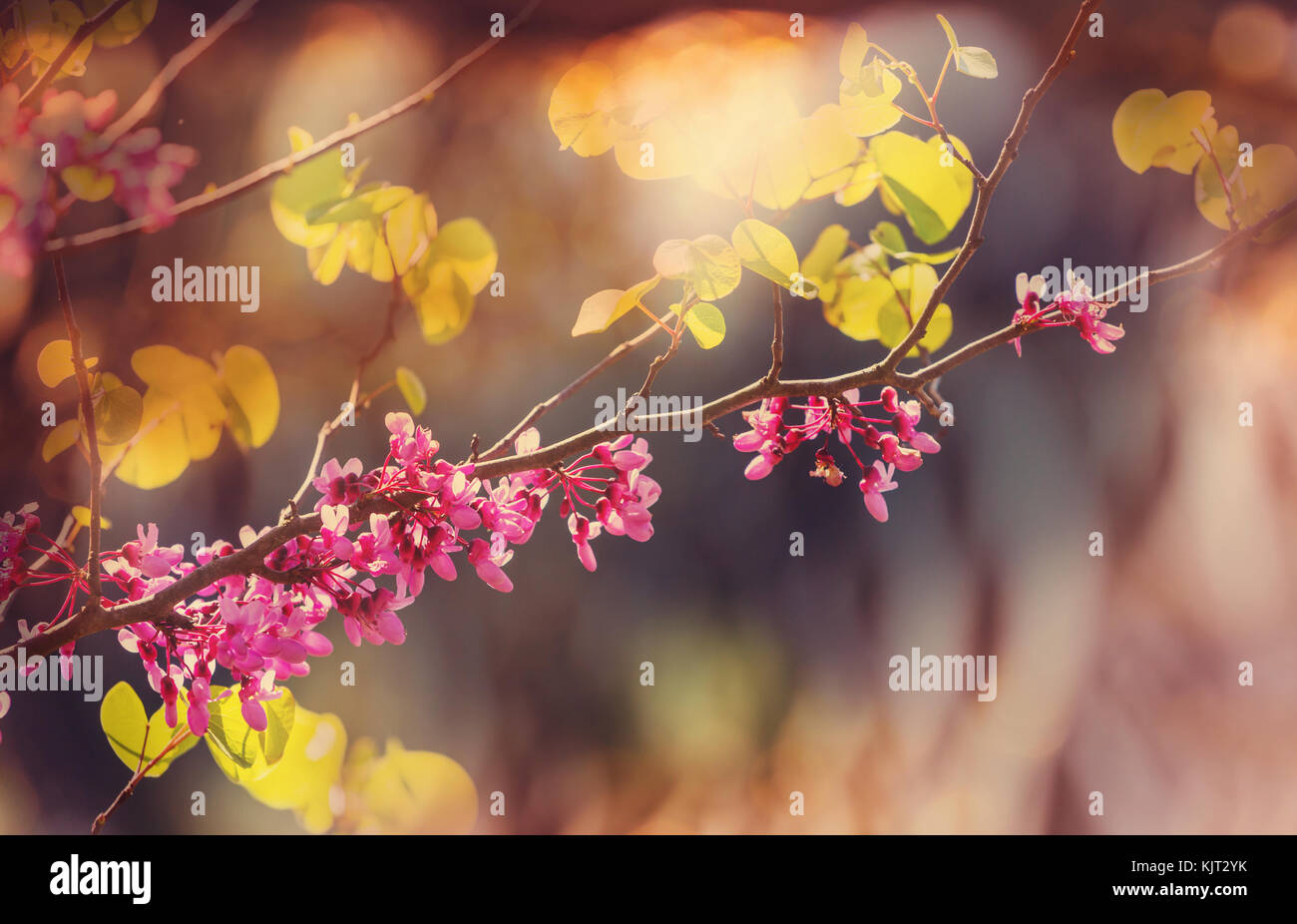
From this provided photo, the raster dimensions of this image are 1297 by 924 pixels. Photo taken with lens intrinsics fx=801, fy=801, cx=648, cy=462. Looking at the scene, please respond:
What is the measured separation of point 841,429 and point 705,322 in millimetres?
204

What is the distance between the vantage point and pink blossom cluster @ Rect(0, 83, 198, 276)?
119 centimetres

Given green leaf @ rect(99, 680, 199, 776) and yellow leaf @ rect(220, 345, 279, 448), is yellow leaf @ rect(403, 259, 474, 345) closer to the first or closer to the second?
yellow leaf @ rect(220, 345, 279, 448)

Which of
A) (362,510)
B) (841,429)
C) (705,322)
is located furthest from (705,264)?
(362,510)

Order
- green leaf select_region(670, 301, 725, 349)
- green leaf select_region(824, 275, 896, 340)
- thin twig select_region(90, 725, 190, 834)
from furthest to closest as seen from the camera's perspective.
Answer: green leaf select_region(824, 275, 896, 340) → thin twig select_region(90, 725, 190, 834) → green leaf select_region(670, 301, 725, 349)

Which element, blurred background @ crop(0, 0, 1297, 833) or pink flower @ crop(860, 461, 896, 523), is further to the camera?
blurred background @ crop(0, 0, 1297, 833)

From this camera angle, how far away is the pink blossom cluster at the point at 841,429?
0.92 m

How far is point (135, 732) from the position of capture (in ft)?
3.81

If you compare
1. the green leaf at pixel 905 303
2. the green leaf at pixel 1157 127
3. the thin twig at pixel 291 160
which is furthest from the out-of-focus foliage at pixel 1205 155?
the thin twig at pixel 291 160

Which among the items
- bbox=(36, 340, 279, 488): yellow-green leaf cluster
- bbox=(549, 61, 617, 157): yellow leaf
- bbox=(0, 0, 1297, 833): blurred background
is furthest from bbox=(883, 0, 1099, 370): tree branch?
bbox=(36, 340, 279, 488): yellow-green leaf cluster

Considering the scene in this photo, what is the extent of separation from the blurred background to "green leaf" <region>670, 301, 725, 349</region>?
289mm

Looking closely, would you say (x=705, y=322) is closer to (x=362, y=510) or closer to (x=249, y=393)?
(x=362, y=510)

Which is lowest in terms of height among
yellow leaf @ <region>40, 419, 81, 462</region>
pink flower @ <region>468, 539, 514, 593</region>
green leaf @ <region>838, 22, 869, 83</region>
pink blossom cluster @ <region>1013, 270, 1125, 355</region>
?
pink flower @ <region>468, 539, 514, 593</region>

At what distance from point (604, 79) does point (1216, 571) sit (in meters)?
1.26
